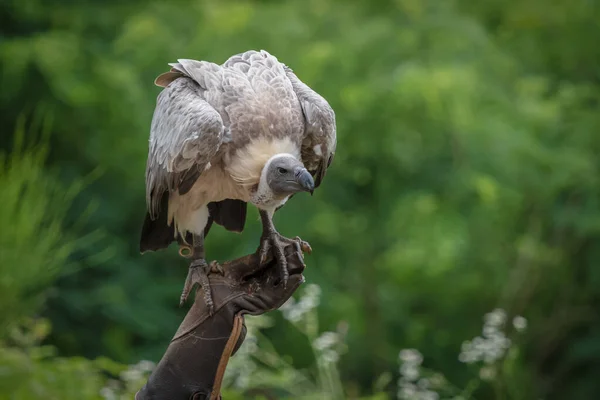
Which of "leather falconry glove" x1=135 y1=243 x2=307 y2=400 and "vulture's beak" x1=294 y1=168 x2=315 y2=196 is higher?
"vulture's beak" x1=294 y1=168 x2=315 y2=196

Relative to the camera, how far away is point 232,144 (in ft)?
12.9

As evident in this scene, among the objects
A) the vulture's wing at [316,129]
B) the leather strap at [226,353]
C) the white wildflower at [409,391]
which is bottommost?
the leather strap at [226,353]

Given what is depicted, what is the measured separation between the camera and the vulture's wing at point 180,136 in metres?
3.83

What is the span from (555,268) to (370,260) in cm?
150

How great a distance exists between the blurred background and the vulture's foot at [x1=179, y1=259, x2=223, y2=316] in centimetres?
244

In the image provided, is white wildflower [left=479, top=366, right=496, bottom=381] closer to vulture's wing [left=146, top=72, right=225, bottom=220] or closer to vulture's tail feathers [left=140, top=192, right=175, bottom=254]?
vulture's tail feathers [left=140, top=192, right=175, bottom=254]

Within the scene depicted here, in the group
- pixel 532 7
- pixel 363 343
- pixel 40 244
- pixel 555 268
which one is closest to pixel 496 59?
pixel 532 7

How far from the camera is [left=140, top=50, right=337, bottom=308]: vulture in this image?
3.85m

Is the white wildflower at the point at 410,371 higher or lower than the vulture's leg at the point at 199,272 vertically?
higher

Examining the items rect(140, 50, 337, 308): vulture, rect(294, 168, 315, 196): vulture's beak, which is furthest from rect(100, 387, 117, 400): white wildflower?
rect(294, 168, 315, 196): vulture's beak

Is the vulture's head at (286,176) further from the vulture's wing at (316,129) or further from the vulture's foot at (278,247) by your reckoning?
the vulture's foot at (278,247)

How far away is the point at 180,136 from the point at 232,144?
222mm

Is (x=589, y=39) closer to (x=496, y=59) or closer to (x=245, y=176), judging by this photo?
(x=496, y=59)

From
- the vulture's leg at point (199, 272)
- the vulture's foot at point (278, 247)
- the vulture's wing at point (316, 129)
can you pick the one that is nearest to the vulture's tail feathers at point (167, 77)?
the vulture's wing at point (316, 129)
